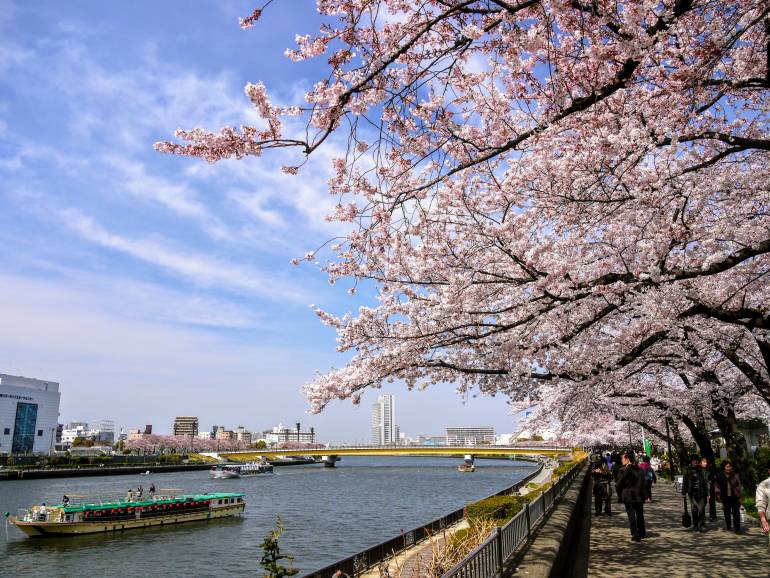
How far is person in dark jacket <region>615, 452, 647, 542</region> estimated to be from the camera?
11227 millimetres

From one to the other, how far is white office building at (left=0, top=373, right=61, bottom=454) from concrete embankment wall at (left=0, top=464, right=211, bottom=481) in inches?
1340

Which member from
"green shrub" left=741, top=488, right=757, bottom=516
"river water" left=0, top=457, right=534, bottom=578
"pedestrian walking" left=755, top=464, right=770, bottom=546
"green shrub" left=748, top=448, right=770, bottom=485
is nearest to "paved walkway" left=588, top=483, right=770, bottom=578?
"green shrub" left=741, top=488, right=757, bottom=516

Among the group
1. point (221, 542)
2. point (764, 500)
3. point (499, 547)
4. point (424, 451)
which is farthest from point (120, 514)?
point (424, 451)

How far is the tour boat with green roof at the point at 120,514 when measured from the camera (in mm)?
31562

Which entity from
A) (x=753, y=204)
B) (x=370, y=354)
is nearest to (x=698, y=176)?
(x=753, y=204)

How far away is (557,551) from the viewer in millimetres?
8172

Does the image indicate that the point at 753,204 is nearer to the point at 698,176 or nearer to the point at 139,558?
the point at 698,176

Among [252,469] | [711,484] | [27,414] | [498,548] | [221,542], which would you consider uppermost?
[27,414]

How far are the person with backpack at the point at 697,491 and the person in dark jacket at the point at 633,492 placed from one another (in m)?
1.74

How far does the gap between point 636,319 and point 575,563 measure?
4.97m

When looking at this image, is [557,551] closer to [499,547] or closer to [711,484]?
[499,547]

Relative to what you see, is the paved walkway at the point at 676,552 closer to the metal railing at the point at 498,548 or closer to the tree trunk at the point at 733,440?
the metal railing at the point at 498,548

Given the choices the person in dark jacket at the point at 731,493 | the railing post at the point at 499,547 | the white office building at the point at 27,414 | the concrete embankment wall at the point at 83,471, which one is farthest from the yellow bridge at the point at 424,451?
the railing post at the point at 499,547

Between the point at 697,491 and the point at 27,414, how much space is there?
464 ft
